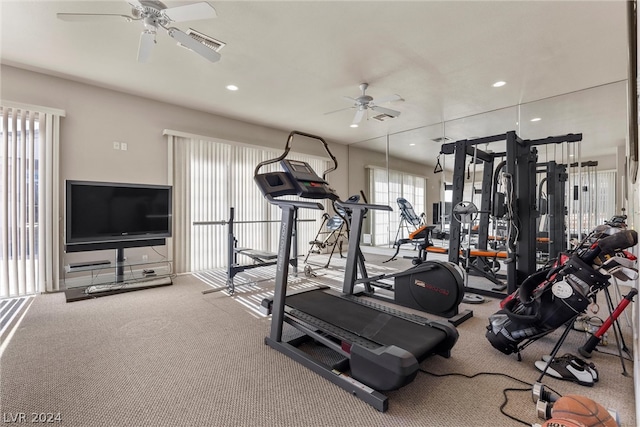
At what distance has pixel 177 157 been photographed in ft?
15.6

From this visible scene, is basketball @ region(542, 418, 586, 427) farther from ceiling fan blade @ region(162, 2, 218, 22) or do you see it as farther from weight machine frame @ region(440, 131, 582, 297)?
ceiling fan blade @ region(162, 2, 218, 22)

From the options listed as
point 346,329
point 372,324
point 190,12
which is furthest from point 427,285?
point 190,12

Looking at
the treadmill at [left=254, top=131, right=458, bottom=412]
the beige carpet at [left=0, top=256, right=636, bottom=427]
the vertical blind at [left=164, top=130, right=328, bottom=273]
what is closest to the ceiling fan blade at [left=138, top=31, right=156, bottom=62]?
the treadmill at [left=254, top=131, right=458, bottom=412]

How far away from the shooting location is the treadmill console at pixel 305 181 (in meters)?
2.13

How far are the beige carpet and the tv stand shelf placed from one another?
89 centimetres

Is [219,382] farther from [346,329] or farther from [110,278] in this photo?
[110,278]

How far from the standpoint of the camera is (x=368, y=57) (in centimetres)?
325

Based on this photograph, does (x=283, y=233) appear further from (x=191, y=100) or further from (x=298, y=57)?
(x=191, y=100)

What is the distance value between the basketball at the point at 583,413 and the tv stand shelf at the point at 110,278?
4258 millimetres

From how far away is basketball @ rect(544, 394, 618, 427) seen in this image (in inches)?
44.9

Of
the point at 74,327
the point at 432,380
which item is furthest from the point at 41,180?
the point at 432,380

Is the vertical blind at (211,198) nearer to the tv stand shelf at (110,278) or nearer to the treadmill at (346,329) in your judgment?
the tv stand shelf at (110,278)

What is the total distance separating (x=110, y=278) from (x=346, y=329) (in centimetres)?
358

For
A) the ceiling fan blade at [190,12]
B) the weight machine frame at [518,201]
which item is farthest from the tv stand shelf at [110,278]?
the weight machine frame at [518,201]
